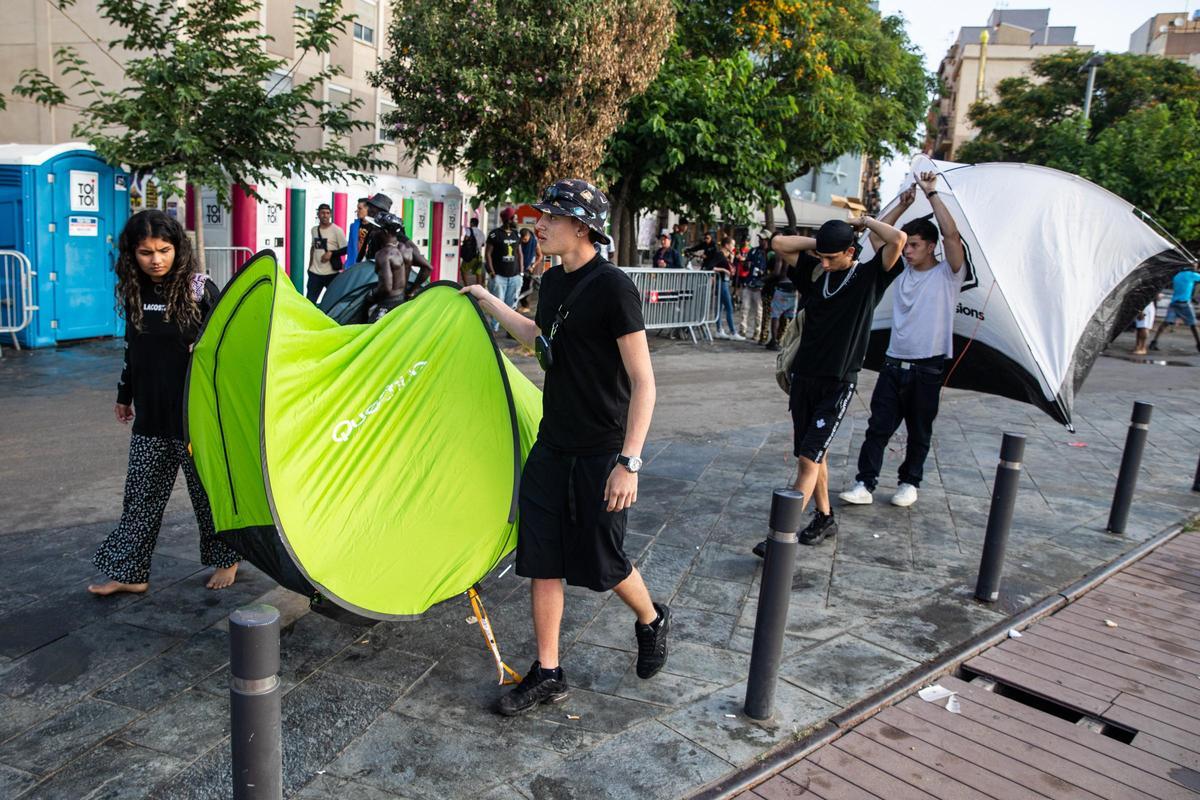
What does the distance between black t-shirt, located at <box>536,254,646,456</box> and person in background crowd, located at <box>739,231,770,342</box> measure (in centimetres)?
1209

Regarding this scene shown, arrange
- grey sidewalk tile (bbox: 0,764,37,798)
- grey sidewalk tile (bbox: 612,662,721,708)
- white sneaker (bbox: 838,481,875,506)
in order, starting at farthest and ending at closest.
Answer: white sneaker (bbox: 838,481,875,506) < grey sidewalk tile (bbox: 612,662,721,708) < grey sidewalk tile (bbox: 0,764,37,798)

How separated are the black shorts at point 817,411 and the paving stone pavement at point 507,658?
681mm

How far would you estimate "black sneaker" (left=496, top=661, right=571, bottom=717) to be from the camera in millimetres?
3461

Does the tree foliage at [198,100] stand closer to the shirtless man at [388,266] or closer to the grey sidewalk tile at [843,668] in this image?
the shirtless man at [388,266]

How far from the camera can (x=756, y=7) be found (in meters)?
19.2

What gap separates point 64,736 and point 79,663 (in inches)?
22.5

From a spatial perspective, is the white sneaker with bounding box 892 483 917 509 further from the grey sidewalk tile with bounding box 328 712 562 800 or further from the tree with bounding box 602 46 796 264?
the tree with bounding box 602 46 796 264

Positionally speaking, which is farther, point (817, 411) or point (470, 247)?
point (470, 247)

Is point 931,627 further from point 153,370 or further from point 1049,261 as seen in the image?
point 153,370

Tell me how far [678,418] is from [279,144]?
5.73 metres

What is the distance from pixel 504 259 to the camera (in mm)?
13320

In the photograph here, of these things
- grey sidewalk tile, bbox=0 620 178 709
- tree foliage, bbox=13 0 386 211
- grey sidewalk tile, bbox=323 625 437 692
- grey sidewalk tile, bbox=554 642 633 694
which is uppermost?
tree foliage, bbox=13 0 386 211

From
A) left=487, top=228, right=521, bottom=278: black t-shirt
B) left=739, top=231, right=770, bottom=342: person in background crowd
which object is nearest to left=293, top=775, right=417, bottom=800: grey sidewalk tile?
left=487, top=228, right=521, bottom=278: black t-shirt

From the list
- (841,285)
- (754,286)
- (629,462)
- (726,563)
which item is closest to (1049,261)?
(841,285)
